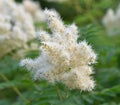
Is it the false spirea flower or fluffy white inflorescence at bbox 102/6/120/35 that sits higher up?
fluffy white inflorescence at bbox 102/6/120/35

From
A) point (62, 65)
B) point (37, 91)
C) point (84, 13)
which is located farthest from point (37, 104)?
point (84, 13)

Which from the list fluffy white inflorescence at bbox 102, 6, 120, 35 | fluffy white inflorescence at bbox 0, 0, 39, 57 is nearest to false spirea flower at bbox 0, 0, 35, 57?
fluffy white inflorescence at bbox 0, 0, 39, 57

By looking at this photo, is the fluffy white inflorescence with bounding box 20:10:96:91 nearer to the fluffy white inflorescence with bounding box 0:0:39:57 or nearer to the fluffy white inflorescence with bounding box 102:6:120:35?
the fluffy white inflorescence with bounding box 0:0:39:57

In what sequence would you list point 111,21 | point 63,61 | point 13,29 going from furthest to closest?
point 111,21
point 13,29
point 63,61

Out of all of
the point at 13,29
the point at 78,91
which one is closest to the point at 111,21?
the point at 13,29

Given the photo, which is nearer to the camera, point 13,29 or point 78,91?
point 78,91

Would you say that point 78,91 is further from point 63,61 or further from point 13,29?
point 13,29

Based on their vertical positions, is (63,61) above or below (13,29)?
below
